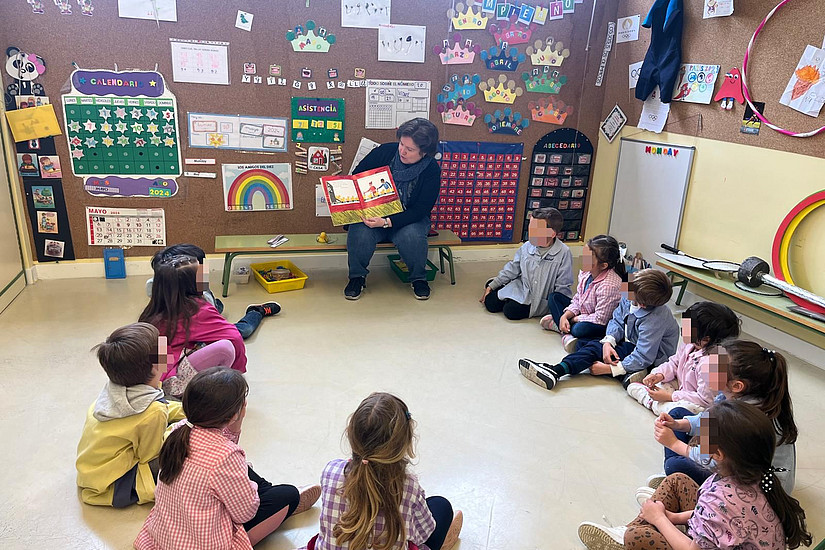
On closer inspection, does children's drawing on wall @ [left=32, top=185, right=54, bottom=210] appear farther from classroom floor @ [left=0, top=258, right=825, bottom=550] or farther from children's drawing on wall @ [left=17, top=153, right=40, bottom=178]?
classroom floor @ [left=0, top=258, right=825, bottom=550]

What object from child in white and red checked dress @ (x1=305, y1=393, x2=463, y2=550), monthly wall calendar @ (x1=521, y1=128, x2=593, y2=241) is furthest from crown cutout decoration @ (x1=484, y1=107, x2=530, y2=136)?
child in white and red checked dress @ (x1=305, y1=393, x2=463, y2=550)

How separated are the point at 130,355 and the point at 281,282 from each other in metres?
2.05

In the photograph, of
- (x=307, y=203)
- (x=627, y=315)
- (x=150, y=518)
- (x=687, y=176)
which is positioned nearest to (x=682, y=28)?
(x=687, y=176)

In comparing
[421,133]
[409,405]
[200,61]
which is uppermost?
[200,61]

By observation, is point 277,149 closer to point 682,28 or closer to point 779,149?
point 682,28

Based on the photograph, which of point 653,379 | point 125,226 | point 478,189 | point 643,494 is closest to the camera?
point 643,494

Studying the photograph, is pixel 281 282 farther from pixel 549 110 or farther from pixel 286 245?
pixel 549 110

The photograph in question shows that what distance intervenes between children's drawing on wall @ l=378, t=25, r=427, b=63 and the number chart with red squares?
2.06ft

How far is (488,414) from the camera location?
2584 mm

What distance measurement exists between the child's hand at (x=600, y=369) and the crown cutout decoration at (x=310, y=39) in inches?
101

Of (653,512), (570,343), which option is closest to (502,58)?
(570,343)

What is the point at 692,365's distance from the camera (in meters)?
2.40

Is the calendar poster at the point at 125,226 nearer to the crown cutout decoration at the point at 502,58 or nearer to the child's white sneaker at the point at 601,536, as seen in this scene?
the crown cutout decoration at the point at 502,58

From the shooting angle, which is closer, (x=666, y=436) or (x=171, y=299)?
(x=666, y=436)
